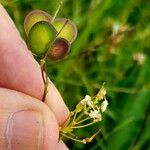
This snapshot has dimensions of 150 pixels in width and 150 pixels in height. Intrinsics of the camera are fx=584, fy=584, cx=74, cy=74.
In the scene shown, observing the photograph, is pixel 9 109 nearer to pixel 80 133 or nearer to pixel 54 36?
pixel 54 36

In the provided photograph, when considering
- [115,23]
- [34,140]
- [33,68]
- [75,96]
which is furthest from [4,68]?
[115,23]

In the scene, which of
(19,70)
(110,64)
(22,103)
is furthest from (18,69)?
(110,64)

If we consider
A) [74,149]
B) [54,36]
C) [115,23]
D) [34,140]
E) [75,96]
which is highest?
[54,36]

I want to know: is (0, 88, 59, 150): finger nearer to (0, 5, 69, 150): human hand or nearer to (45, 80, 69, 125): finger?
(0, 5, 69, 150): human hand

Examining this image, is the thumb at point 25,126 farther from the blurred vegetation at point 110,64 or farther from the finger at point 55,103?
the blurred vegetation at point 110,64

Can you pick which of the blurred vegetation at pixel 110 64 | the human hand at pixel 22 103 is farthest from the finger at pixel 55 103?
the blurred vegetation at pixel 110 64
